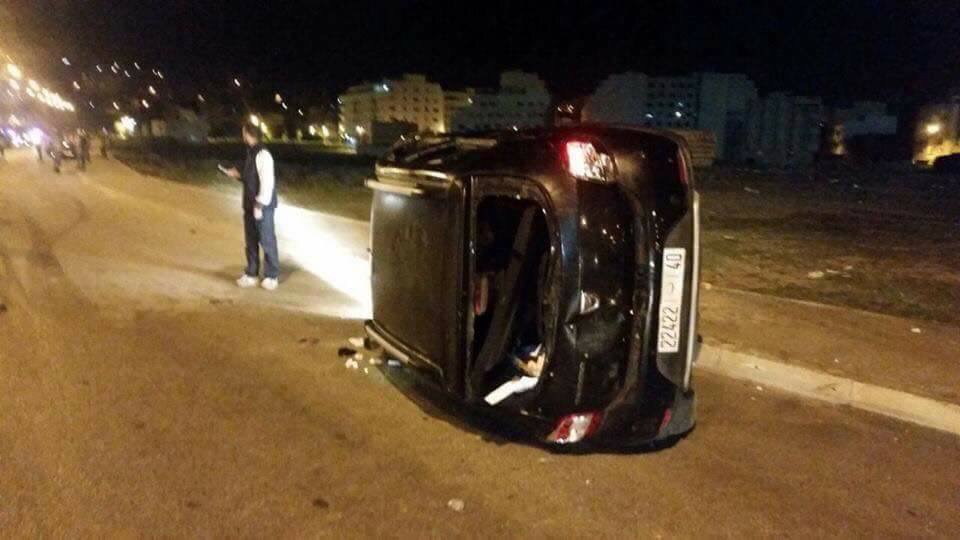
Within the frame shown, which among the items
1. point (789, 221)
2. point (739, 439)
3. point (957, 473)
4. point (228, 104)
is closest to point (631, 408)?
point (739, 439)

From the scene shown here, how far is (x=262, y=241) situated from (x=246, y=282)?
0.64 meters

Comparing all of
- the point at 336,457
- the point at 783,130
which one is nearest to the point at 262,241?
the point at 336,457

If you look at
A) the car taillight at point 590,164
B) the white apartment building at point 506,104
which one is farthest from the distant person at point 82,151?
the car taillight at point 590,164

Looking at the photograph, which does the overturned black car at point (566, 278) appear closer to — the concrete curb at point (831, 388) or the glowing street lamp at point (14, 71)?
the concrete curb at point (831, 388)

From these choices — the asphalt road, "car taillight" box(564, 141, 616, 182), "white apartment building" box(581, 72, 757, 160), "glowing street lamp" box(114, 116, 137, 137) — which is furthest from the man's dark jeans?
"glowing street lamp" box(114, 116, 137, 137)

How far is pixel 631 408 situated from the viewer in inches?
198

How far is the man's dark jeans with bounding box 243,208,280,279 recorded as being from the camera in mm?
9766

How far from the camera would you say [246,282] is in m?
10.2

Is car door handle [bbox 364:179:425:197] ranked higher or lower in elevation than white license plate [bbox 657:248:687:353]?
higher

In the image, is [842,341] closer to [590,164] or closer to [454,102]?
[590,164]

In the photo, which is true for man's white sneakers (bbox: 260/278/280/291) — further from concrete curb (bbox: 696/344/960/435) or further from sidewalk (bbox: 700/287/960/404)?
concrete curb (bbox: 696/344/960/435)

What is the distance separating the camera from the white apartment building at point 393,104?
290 feet

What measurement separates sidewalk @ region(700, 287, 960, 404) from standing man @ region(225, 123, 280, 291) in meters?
4.73

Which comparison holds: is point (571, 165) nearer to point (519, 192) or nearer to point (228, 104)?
point (519, 192)
